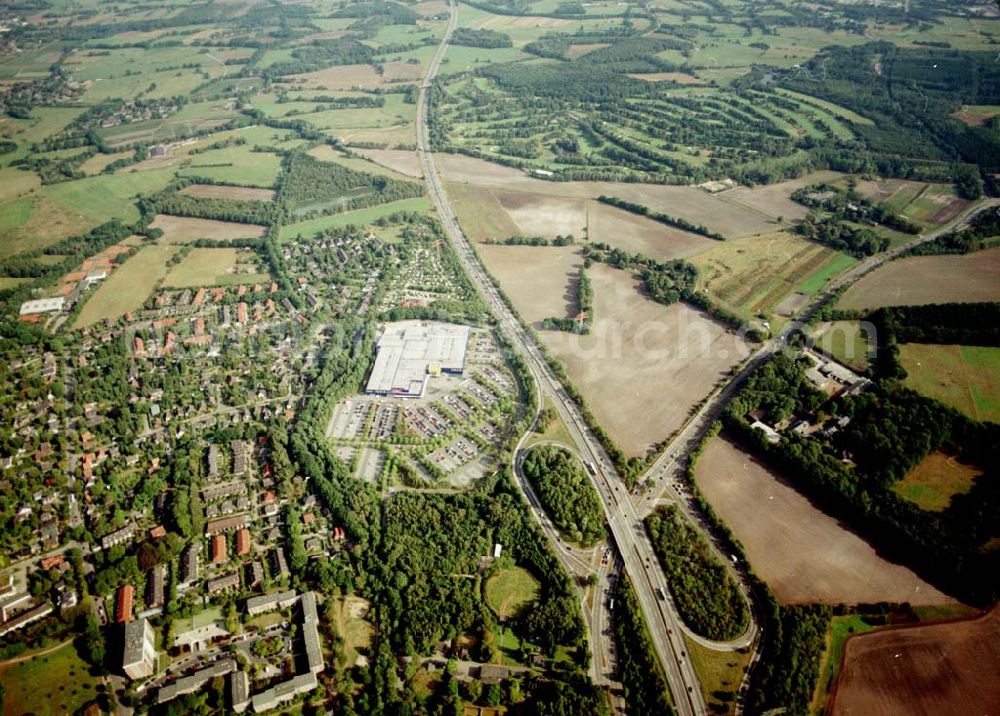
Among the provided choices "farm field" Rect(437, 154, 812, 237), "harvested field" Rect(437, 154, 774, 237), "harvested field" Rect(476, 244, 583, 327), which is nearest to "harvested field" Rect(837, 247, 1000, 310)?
"farm field" Rect(437, 154, 812, 237)

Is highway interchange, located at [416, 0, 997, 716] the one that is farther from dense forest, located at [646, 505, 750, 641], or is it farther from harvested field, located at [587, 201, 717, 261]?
harvested field, located at [587, 201, 717, 261]

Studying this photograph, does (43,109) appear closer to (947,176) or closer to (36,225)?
(36,225)

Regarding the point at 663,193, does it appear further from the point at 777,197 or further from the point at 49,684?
the point at 49,684

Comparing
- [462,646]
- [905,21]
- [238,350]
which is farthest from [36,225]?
[905,21]

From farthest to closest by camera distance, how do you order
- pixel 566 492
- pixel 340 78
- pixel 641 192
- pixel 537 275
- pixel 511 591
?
pixel 340 78 < pixel 641 192 < pixel 537 275 < pixel 566 492 < pixel 511 591

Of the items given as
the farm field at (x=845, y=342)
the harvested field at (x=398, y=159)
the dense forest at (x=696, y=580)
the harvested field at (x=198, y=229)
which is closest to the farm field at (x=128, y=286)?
the harvested field at (x=198, y=229)

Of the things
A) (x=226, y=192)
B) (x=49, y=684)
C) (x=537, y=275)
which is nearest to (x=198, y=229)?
(x=226, y=192)
